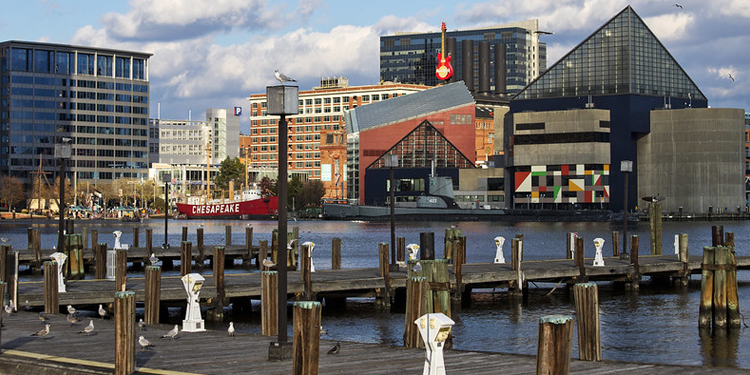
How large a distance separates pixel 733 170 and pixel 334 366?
151 m

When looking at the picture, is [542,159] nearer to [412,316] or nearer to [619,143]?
[619,143]

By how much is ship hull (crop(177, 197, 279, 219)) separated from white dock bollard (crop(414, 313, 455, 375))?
164299 mm

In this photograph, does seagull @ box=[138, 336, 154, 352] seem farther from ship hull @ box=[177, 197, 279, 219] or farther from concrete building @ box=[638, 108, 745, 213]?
ship hull @ box=[177, 197, 279, 219]

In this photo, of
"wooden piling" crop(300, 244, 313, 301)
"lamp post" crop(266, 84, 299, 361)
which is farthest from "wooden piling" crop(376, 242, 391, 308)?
"lamp post" crop(266, 84, 299, 361)

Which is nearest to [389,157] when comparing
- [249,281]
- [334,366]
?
[249,281]

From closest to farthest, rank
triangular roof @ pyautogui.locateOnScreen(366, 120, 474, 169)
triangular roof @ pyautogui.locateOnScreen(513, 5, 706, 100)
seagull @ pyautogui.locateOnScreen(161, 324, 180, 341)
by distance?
seagull @ pyautogui.locateOnScreen(161, 324, 180, 341), triangular roof @ pyautogui.locateOnScreen(513, 5, 706, 100), triangular roof @ pyautogui.locateOnScreen(366, 120, 474, 169)

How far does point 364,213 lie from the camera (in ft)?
559

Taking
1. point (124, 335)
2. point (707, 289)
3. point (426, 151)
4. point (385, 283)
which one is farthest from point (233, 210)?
point (124, 335)

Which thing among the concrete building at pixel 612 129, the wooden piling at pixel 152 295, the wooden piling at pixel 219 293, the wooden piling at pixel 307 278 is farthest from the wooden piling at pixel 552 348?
the concrete building at pixel 612 129

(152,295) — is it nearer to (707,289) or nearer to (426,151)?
(707,289)

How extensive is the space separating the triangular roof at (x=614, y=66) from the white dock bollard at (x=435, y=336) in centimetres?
14939

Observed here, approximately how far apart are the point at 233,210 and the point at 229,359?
166898 mm

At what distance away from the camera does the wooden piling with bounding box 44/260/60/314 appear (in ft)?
82.5

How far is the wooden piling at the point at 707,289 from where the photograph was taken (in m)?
28.2
